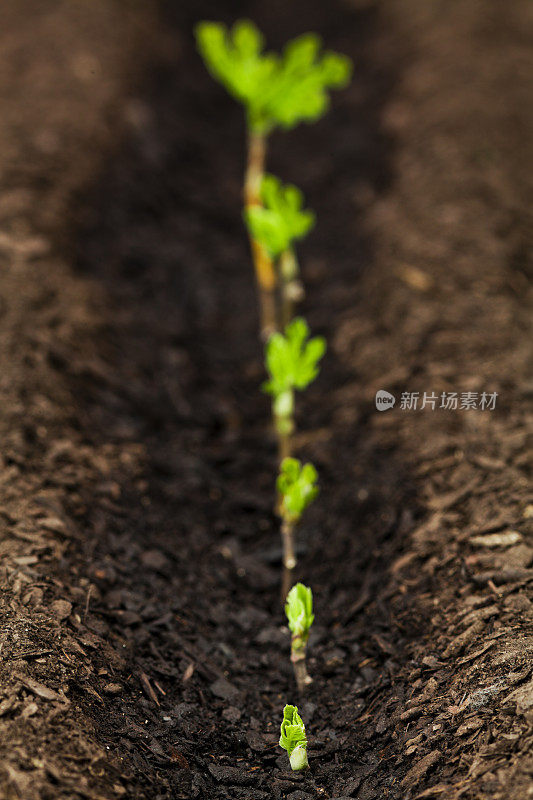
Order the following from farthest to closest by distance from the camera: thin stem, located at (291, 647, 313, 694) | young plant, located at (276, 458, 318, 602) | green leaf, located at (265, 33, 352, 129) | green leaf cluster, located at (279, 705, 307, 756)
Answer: green leaf, located at (265, 33, 352, 129) → young plant, located at (276, 458, 318, 602) → thin stem, located at (291, 647, 313, 694) → green leaf cluster, located at (279, 705, 307, 756)

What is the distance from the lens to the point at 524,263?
130 inches

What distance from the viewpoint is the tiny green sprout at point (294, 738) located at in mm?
1737

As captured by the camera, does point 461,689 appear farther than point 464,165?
No

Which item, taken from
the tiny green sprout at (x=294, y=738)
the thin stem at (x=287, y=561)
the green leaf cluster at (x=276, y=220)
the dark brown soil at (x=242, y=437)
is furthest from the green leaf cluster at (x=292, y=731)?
the green leaf cluster at (x=276, y=220)

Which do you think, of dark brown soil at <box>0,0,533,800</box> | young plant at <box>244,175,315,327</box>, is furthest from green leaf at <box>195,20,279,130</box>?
dark brown soil at <box>0,0,533,800</box>

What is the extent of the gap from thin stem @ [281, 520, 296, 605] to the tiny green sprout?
2.00 feet

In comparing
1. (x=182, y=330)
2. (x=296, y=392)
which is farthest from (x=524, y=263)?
(x=182, y=330)

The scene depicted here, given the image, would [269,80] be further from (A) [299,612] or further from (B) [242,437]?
(A) [299,612]

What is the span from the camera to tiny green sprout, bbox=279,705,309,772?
174cm

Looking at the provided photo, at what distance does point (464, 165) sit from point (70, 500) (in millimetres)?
2758

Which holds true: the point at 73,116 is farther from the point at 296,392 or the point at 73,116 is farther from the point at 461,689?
the point at 461,689

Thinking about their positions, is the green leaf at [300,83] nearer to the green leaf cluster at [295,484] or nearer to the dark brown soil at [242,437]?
the dark brown soil at [242,437]

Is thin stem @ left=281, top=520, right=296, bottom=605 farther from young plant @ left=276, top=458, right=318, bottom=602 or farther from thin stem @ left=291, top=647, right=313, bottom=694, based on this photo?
thin stem @ left=291, top=647, right=313, bottom=694

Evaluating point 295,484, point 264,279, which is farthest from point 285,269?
point 295,484
